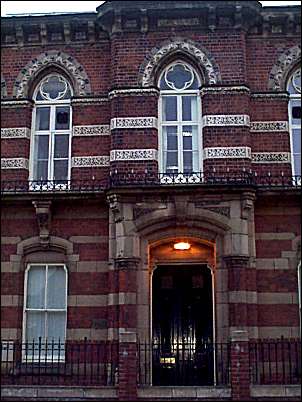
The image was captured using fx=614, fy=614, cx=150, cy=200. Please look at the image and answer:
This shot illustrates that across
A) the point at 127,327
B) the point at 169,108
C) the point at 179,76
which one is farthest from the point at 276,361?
the point at 179,76

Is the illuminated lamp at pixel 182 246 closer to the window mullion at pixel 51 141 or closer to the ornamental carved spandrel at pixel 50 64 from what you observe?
the window mullion at pixel 51 141

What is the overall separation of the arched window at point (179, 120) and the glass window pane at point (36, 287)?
3.49 m

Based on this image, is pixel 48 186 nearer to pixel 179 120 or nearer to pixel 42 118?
pixel 42 118

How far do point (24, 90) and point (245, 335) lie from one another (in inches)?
290

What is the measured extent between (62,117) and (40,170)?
135cm

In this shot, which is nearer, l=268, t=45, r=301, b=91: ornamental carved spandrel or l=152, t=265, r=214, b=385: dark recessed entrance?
l=152, t=265, r=214, b=385: dark recessed entrance

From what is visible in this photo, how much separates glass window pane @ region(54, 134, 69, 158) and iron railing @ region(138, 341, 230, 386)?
15.2 feet

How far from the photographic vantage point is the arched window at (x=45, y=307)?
42.9 feet

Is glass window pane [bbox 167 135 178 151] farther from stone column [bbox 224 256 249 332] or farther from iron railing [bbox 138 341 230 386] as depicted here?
iron railing [bbox 138 341 230 386]

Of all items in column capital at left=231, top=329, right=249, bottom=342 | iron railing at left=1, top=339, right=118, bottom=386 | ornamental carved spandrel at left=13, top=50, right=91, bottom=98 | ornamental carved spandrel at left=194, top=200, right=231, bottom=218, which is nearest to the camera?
column capital at left=231, top=329, right=249, bottom=342

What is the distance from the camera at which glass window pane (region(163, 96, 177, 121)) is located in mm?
13812

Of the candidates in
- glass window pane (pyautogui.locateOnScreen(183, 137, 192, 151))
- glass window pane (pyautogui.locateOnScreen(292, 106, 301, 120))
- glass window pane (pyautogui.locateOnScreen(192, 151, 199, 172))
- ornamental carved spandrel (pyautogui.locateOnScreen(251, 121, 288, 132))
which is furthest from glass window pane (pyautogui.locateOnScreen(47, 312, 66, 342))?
glass window pane (pyautogui.locateOnScreen(292, 106, 301, 120))

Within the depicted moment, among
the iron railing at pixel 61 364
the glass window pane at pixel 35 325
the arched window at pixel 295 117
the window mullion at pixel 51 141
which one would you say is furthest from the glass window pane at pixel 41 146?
the arched window at pixel 295 117

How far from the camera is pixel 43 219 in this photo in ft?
43.4
